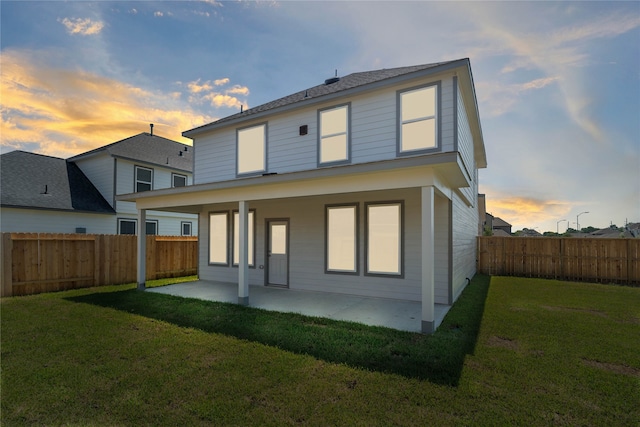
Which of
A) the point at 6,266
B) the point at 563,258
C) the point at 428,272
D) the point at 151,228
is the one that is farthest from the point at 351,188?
the point at 151,228

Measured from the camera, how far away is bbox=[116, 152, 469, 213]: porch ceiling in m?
5.23

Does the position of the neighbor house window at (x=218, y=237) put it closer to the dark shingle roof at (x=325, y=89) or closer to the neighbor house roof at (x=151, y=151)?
the dark shingle roof at (x=325, y=89)

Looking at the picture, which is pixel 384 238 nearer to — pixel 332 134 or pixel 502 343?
pixel 332 134

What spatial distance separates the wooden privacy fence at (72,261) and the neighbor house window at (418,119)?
31.0ft

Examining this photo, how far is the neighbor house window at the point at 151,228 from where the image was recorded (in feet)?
52.5

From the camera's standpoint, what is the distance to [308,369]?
3.85 meters

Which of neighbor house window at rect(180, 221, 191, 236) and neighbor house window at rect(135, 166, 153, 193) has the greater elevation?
neighbor house window at rect(135, 166, 153, 193)

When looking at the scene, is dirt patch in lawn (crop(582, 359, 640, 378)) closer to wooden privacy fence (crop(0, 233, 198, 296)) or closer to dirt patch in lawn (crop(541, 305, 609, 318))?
dirt patch in lawn (crop(541, 305, 609, 318))

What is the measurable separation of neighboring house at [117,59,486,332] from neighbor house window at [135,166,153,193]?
7588mm

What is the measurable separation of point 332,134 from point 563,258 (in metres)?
10.9

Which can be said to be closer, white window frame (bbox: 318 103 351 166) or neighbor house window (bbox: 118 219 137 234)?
white window frame (bbox: 318 103 351 166)

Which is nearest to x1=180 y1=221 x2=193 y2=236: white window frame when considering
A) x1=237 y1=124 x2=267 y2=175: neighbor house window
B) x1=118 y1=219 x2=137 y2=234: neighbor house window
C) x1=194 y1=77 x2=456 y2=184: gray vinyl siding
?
x1=118 y1=219 x2=137 y2=234: neighbor house window

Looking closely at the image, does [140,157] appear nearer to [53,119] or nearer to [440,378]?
[53,119]

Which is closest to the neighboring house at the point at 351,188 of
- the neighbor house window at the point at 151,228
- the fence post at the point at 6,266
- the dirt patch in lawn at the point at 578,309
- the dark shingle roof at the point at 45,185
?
the dirt patch in lawn at the point at 578,309
